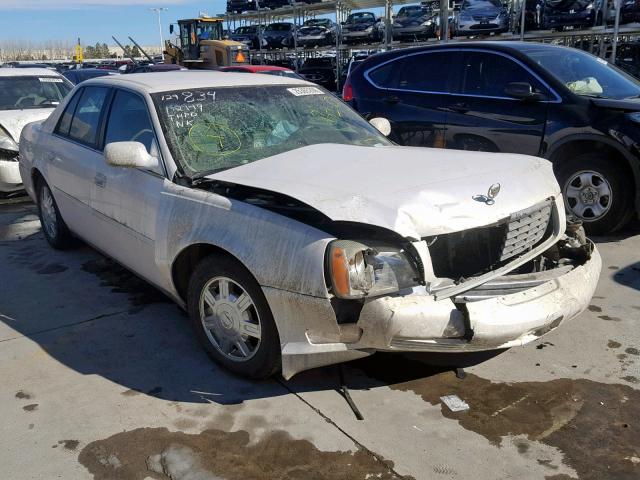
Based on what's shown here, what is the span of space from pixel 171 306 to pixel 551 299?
2668 mm

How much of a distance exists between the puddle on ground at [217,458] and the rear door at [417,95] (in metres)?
4.59

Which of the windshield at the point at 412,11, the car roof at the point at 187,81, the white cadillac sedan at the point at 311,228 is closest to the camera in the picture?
the white cadillac sedan at the point at 311,228

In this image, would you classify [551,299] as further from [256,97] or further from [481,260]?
[256,97]

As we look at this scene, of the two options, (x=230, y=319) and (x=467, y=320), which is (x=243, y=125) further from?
(x=467, y=320)

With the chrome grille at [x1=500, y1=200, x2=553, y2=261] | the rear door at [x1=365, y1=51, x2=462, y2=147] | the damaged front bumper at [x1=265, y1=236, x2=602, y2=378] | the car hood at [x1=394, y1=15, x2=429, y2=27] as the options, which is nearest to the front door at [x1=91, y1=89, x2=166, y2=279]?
the damaged front bumper at [x1=265, y1=236, x2=602, y2=378]

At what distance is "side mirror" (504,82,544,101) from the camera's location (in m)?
5.86

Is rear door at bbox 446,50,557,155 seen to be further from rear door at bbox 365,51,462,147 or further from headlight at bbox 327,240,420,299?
headlight at bbox 327,240,420,299

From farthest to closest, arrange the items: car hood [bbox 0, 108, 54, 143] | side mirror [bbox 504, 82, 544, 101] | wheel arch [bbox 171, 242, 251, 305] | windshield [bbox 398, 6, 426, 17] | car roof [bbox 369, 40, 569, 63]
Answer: windshield [bbox 398, 6, 426, 17] → car hood [bbox 0, 108, 54, 143] → car roof [bbox 369, 40, 569, 63] → side mirror [bbox 504, 82, 544, 101] → wheel arch [bbox 171, 242, 251, 305]

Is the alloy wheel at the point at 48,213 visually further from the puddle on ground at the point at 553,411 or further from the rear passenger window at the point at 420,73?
the rear passenger window at the point at 420,73

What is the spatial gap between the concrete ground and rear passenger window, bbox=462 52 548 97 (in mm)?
2836

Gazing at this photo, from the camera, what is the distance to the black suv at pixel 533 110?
5609 mm

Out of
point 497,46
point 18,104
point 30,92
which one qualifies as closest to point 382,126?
point 497,46

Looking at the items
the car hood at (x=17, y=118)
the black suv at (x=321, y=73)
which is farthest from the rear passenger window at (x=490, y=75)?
the black suv at (x=321, y=73)

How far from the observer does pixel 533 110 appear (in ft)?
19.6
